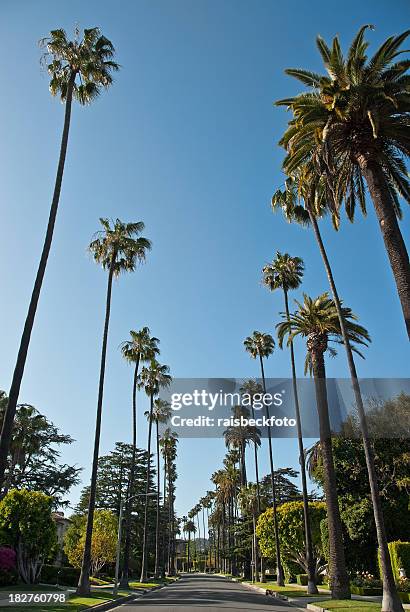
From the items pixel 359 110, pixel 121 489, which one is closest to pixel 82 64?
pixel 359 110

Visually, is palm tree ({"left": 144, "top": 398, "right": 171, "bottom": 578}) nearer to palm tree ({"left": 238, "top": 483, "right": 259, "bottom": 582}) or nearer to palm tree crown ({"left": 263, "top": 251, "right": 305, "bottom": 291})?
palm tree ({"left": 238, "top": 483, "right": 259, "bottom": 582})

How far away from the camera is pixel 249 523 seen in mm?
62656

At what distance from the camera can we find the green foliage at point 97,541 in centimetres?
5272

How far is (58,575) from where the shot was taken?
143 ft

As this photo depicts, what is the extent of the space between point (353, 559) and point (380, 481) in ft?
20.9

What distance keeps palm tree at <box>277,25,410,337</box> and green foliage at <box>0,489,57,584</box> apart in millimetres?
30862

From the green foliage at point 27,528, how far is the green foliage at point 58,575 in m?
7.30

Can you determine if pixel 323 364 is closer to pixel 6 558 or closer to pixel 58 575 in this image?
pixel 6 558

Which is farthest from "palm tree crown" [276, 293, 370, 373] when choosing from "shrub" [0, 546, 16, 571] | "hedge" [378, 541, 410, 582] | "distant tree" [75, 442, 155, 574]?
"distant tree" [75, 442, 155, 574]

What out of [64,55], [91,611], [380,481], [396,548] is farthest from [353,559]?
[64,55]

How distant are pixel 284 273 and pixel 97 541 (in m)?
34.8

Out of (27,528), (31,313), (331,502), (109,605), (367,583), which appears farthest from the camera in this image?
(27,528)

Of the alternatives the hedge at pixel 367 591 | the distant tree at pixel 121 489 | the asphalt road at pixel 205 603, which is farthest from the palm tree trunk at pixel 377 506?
the distant tree at pixel 121 489

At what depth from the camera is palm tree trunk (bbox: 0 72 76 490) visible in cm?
1608
